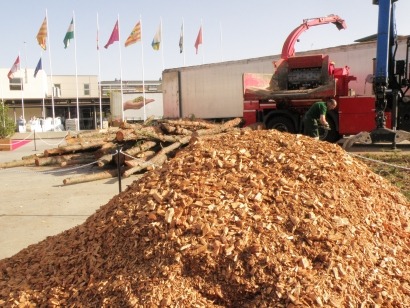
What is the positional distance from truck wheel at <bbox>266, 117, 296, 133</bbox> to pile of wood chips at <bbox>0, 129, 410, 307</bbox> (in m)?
10.9

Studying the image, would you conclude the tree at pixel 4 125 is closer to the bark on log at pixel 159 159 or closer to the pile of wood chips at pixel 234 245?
the bark on log at pixel 159 159

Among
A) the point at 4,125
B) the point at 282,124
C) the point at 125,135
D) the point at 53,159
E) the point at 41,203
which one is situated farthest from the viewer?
the point at 4,125

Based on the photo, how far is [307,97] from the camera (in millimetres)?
14391

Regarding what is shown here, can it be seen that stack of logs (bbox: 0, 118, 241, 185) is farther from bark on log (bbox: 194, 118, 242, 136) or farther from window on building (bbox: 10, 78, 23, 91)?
window on building (bbox: 10, 78, 23, 91)

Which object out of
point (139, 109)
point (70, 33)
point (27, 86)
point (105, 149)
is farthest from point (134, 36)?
point (105, 149)

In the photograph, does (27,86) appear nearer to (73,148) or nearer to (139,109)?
(139,109)

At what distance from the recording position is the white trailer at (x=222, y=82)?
16078mm

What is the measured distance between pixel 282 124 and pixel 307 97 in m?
1.53

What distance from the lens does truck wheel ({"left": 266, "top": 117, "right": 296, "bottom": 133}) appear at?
15.5 metres

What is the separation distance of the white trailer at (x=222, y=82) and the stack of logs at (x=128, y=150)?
518 centimetres

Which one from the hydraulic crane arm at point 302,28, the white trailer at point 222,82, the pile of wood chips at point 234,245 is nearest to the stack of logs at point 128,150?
the hydraulic crane arm at point 302,28

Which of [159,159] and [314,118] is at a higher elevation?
[314,118]

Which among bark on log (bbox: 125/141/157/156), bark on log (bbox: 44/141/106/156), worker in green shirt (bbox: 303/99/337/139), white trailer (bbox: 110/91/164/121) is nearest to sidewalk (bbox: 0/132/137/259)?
bark on log (bbox: 44/141/106/156)

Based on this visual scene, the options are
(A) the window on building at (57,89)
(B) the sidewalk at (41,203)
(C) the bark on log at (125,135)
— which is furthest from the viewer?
(A) the window on building at (57,89)
